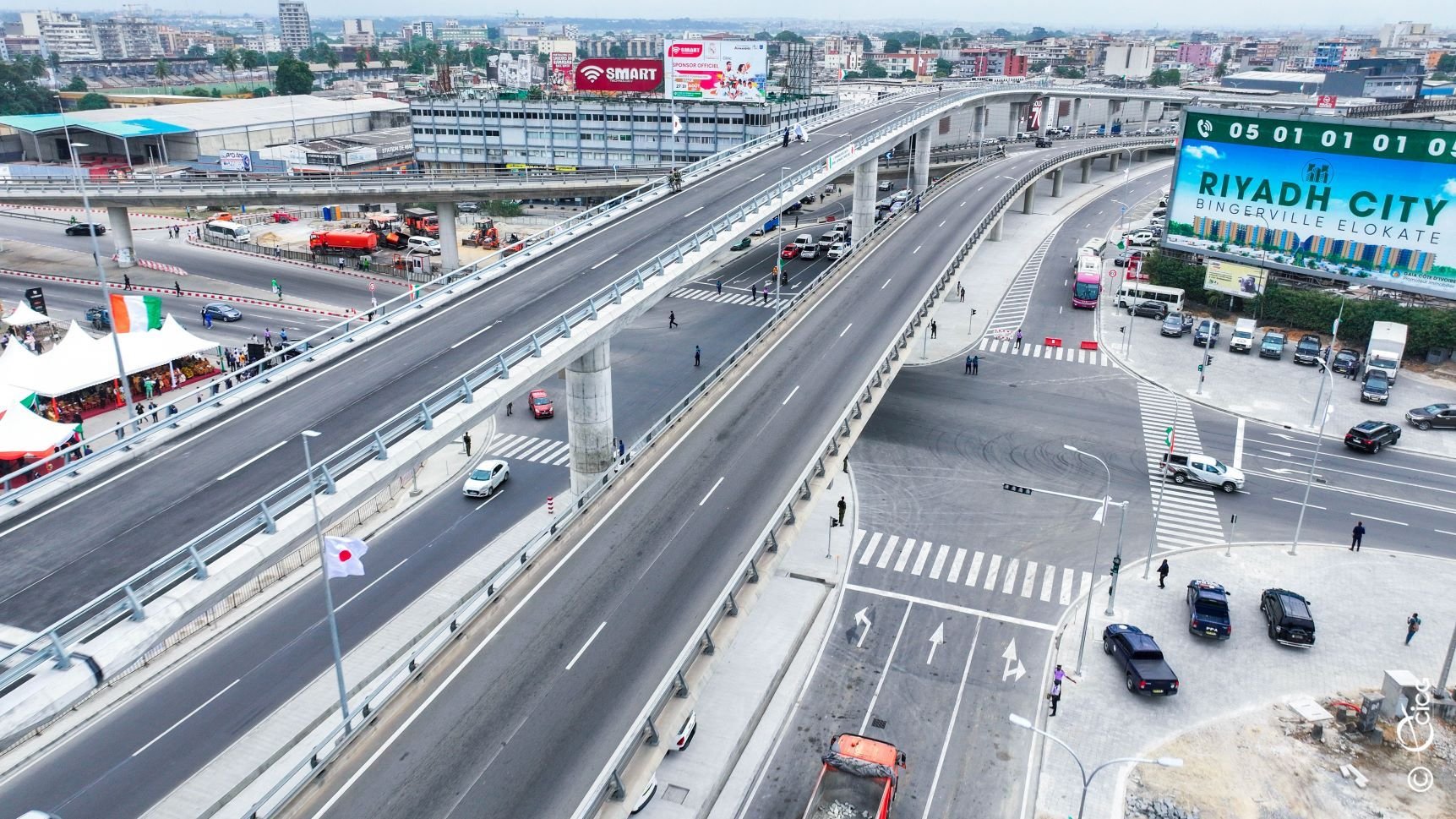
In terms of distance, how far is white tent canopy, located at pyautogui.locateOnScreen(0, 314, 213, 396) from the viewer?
155ft

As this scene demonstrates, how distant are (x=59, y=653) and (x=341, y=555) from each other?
20.1 feet

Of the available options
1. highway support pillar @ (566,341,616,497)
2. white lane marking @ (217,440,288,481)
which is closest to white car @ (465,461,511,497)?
highway support pillar @ (566,341,616,497)

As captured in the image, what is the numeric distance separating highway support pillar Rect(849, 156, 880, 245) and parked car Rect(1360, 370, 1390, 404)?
3711cm

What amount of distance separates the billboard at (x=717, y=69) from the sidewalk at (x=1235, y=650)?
8824 centimetres

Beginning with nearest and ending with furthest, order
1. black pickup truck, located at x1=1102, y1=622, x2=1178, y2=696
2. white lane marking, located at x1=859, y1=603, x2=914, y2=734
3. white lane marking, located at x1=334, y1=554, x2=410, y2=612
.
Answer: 1. white lane marking, located at x1=859, y1=603, x2=914, y2=734
2. black pickup truck, located at x1=1102, y1=622, x2=1178, y2=696
3. white lane marking, located at x1=334, y1=554, x2=410, y2=612

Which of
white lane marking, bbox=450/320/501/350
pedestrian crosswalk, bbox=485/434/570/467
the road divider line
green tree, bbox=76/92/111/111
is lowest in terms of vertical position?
pedestrian crosswalk, bbox=485/434/570/467

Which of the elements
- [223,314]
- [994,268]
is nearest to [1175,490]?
[994,268]

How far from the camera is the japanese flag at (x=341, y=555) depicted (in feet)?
74.8

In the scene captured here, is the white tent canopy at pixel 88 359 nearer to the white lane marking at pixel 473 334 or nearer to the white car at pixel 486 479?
the white car at pixel 486 479

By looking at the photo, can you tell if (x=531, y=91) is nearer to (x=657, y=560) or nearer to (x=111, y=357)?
(x=111, y=357)

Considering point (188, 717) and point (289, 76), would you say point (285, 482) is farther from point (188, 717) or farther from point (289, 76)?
point (289, 76)

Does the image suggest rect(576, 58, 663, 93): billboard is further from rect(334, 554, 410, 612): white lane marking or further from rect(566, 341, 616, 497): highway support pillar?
rect(334, 554, 410, 612): white lane marking

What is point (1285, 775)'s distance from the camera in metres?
27.8

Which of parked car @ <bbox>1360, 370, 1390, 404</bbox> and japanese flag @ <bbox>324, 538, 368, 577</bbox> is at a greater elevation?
japanese flag @ <bbox>324, 538, 368, 577</bbox>
